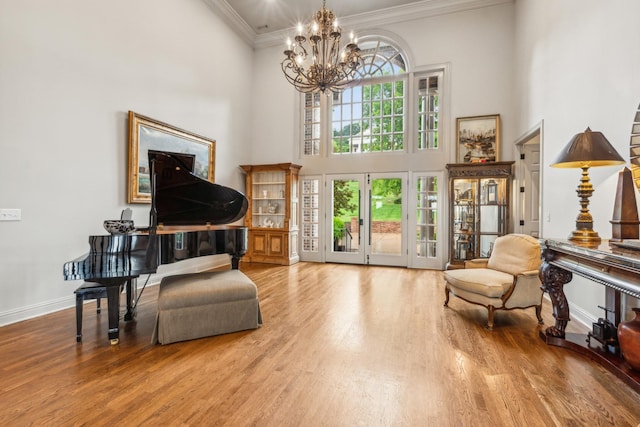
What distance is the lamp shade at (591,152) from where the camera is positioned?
2373 millimetres

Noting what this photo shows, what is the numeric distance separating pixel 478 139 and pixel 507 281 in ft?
12.2

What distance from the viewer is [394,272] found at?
5809 mm

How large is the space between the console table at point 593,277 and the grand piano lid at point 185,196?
10.6 ft

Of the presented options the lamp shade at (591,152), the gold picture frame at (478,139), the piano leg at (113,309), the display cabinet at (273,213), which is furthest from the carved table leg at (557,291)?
the display cabinet at (273,213)

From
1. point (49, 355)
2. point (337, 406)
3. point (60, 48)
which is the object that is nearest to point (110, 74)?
point (60, 48)

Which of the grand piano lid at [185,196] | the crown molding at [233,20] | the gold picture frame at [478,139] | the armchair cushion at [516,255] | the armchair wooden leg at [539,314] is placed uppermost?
the crown molding at [233,20]

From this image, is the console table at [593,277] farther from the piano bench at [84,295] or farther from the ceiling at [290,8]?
the ceiling at [290,8]

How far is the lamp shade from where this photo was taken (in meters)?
2.37

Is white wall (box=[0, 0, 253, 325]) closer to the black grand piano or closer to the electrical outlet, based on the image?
the electrical outlet

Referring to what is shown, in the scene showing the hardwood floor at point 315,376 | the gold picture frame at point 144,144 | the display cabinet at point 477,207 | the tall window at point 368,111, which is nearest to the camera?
the hardwood floor at point 315,376

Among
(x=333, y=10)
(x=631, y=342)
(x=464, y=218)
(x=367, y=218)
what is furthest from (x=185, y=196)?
(x=333, y=10)

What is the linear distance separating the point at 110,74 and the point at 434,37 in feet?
19.4

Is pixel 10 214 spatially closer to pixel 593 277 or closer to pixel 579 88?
pixel 593 277

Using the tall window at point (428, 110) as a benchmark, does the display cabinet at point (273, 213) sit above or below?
below
